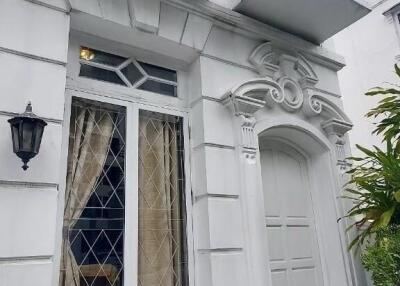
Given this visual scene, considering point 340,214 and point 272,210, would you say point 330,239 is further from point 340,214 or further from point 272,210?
point 272,210

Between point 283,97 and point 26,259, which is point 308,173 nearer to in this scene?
point 283,97

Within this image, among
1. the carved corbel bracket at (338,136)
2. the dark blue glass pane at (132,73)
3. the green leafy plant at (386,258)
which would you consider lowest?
the green leafy plant at (386,258)

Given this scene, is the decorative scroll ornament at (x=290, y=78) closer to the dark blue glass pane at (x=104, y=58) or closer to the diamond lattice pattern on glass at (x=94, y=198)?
the dark blue glass pane at (x=104, y=58)

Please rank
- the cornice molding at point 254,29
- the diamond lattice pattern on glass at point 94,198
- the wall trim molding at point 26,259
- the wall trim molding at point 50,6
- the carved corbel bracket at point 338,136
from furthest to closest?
the carved corbel bracket at point 338,136 → the cornice molding at point 254,29 → the wall trim molding at point 50,6 → the diamond lattice pattern on glass at point 94,198 → the wall trim molding at point 26,259

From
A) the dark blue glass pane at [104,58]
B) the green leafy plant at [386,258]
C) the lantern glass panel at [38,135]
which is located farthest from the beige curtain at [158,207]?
the green leafy plant at [386,258]

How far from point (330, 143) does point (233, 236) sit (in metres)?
2.14

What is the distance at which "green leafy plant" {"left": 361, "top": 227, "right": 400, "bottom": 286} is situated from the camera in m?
3.52

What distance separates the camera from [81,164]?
322 centimetres

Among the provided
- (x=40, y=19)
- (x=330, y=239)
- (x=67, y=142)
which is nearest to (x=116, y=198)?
(x=67, y=142)

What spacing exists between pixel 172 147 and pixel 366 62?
23.8ft

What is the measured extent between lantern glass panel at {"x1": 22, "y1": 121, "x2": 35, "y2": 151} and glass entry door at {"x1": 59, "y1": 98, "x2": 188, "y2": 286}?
66 cm

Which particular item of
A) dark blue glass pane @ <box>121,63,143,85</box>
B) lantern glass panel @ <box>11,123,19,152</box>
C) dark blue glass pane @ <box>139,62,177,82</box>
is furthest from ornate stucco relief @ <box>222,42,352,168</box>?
lantern glass panel @ <box>11,123,19,152</box>

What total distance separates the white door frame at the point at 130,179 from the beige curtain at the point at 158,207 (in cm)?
9

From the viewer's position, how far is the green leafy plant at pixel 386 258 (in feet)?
11.6
